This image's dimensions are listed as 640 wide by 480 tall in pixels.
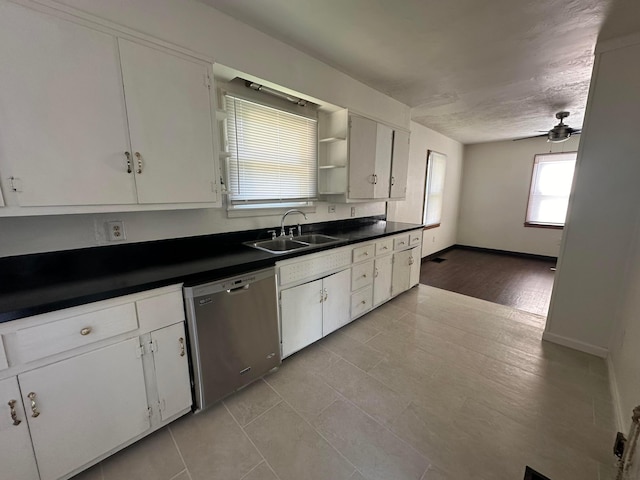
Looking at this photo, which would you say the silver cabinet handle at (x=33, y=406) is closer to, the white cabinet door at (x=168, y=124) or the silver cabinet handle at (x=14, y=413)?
the silver cabinet handle at (x=14, y=413)

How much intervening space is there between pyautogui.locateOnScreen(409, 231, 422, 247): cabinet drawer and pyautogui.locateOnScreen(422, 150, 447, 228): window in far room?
1.66 metres

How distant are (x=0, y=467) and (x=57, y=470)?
21cm

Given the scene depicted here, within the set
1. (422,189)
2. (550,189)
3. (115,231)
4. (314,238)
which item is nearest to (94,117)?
(115,231)

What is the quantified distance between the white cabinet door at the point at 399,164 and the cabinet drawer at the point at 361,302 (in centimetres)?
135

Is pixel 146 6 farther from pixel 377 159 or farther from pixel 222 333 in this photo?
pixel 377 159

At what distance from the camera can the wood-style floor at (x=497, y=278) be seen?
3.40 metres

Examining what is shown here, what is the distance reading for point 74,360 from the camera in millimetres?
1152

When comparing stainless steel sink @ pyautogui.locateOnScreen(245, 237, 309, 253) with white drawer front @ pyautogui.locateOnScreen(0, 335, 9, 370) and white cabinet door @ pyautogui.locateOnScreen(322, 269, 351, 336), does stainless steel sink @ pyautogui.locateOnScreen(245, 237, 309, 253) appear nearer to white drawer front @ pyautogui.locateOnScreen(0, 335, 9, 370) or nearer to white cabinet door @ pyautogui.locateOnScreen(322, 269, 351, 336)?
white cabinet door @ pyautogui.locateOnScreen(322, 269, 351, 336)

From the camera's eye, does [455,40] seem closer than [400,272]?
Yes

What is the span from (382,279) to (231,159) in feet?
6.70

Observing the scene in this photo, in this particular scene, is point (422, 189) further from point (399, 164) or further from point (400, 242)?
point (400, 242)

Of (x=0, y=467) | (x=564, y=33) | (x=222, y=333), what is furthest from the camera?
(x=564, y=33)

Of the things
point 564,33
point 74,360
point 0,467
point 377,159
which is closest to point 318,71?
point 377,159

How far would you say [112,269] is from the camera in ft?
5.05
